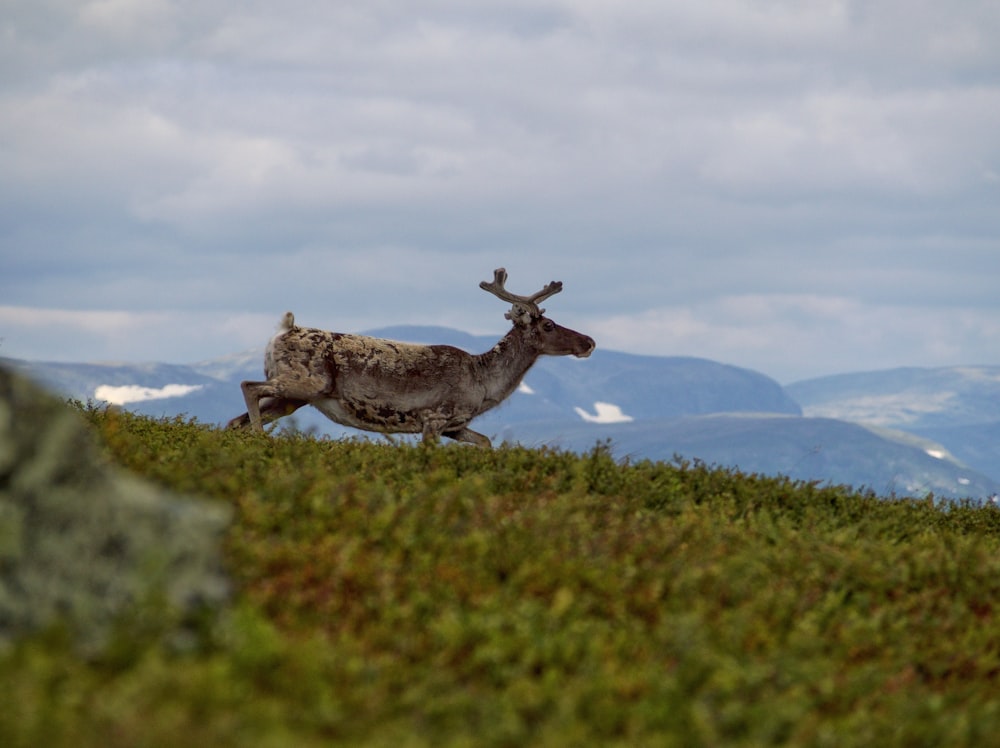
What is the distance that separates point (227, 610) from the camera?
646cm

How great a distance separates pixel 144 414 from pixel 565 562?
30.2 ft

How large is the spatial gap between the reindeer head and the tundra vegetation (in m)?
6.74

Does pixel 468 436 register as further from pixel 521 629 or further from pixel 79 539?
pixel 79 539

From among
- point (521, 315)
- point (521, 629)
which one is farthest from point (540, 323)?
point (521, 629)

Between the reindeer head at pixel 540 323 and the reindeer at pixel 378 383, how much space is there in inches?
22.2

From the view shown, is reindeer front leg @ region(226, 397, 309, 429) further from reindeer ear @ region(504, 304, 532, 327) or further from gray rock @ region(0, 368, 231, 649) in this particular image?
gray rock @ region(0, 368, 231, 649)

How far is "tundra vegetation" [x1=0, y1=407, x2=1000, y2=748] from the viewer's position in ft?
18.9

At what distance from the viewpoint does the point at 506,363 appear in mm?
18266

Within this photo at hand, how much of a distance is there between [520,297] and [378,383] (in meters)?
2.78

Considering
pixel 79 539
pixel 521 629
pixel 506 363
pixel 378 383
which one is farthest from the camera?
pixel 506 363

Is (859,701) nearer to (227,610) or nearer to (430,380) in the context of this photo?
(227,610)

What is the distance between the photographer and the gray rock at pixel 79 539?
6.09 meters

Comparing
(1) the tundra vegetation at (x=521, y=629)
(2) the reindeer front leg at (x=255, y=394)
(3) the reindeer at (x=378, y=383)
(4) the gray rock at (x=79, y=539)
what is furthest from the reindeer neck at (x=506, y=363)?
(4) the gray rock at (x=79, y=539)

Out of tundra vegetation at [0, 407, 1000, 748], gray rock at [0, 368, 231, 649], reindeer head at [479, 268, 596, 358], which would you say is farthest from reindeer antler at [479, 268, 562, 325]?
gray rock at [0, 368, 231, 649]
